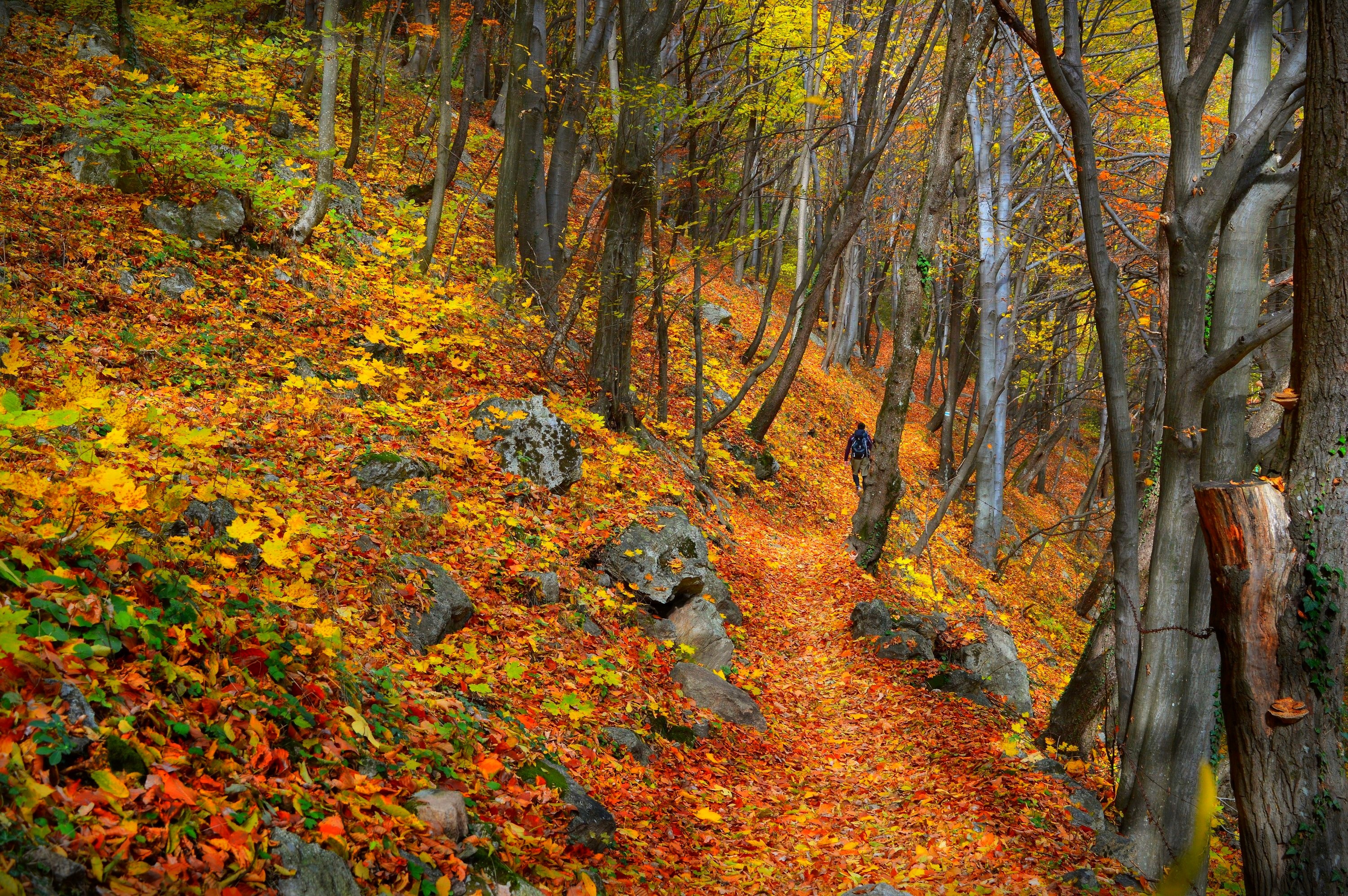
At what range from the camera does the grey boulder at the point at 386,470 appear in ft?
19.6

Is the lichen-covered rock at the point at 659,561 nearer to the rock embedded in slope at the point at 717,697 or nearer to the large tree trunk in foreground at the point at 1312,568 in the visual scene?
the rock embedded in slope at the point at 717,697

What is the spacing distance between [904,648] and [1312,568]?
5467mm

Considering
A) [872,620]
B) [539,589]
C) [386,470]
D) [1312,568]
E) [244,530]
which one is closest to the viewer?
[1312,568]

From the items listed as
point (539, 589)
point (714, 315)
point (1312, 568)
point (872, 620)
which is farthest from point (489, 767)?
A: point (714, 315)

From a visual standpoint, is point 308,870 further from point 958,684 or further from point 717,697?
point 958,684

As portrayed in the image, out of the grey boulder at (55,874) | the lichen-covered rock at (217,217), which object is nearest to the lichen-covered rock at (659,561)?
the grey boulder at (55,874)

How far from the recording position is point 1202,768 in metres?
4.47

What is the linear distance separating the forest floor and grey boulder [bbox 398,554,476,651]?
123 mm

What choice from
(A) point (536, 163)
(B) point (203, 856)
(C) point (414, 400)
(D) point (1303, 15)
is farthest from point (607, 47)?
(B) point (203, 856)

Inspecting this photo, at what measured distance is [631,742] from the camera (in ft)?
16.9

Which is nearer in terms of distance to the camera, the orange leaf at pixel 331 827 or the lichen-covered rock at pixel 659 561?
the orange leaf at pixel 331 827

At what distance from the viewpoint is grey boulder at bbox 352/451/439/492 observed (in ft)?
19.6

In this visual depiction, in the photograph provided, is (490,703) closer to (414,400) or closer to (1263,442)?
(414,400)

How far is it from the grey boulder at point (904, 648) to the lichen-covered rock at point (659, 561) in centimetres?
224
